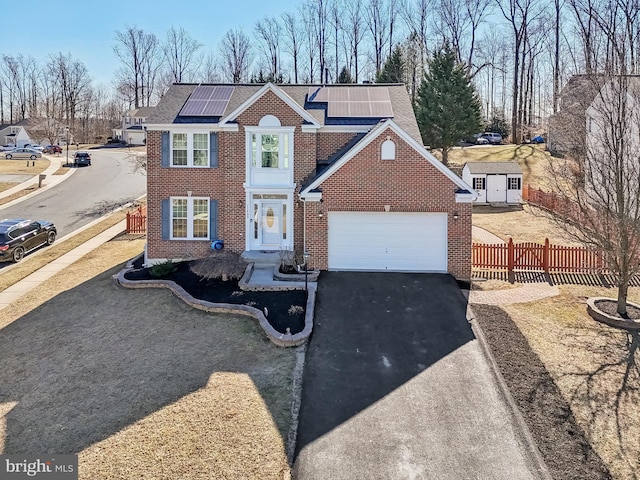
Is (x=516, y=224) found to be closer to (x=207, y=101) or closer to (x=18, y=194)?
(x=207, y=101)

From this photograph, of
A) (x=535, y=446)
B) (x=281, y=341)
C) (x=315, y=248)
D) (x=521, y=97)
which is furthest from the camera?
(x=521, y=97)

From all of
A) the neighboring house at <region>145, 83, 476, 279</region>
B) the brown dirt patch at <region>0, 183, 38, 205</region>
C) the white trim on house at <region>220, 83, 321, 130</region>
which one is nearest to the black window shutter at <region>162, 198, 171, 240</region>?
the neighboring house at <region>145, 83, 476, 279</region>

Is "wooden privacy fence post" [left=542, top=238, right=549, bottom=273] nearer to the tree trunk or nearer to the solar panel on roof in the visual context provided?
the tree trunk

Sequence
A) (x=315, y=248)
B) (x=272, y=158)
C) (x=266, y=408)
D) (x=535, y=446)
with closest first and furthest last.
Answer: (x=535, y=446)
(x=266, y=408)
(x=315, y=248)
(x=272, y=158)

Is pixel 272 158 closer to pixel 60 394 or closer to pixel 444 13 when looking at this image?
pixel 60 394

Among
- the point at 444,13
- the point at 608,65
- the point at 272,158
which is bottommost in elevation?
the point at 272,158

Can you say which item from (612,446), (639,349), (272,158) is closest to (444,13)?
(272,158)
